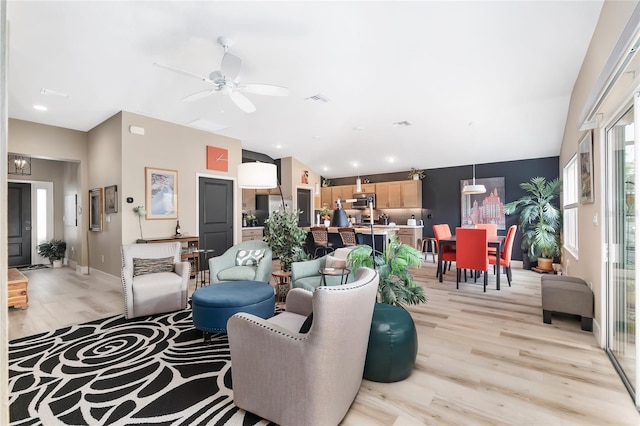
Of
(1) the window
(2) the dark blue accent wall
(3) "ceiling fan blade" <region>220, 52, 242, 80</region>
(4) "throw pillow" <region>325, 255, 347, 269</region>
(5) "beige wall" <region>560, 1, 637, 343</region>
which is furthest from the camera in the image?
A: (2) the dark blue accent wall

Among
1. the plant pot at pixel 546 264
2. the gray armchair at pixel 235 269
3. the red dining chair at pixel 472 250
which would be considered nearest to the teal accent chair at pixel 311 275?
the gray armchair at pixel 235 269

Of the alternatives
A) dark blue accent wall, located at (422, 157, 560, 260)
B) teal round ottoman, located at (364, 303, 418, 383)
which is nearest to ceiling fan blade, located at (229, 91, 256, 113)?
teal round ottoman, located at (364, 303, 418, 383)

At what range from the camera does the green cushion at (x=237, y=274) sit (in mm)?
3758

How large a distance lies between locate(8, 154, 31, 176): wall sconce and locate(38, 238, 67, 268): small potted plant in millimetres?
1693

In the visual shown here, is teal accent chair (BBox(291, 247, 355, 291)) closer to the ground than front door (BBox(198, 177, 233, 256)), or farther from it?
closer to the ground

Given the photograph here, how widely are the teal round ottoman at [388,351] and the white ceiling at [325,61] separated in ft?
9.48

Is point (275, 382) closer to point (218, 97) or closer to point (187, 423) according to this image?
point (187, 423)

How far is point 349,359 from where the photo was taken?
1751 mm

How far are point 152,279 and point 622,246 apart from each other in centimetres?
460

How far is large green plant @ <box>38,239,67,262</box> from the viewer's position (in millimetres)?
6902

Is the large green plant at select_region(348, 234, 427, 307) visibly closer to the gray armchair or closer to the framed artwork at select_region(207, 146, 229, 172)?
the gray armchair

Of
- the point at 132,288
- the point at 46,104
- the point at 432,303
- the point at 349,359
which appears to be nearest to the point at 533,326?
the point at 432,303

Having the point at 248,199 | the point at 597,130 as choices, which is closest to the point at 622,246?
the point at 597,130

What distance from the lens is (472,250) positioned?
4715 millimetres
